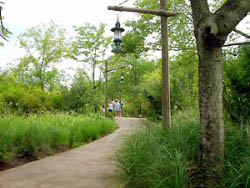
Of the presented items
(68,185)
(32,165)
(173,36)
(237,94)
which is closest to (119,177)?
(68,185)

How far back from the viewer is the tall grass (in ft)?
9.95

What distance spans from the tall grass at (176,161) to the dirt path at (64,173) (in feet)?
1.59

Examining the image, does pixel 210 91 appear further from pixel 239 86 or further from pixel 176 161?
pixel 239 86

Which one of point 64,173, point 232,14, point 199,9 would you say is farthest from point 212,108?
point 64,173

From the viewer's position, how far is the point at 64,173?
4.47 meters

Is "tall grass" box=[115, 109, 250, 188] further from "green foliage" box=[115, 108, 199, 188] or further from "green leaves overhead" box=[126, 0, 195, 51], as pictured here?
"green leaves overhead" box=[126, 0, 195, 51]

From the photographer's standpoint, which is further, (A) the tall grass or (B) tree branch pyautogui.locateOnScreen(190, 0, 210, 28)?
(B) tree branch pyautogui.locateOnScreen(190, 0, 210, 28)

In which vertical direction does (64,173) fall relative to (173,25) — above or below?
below

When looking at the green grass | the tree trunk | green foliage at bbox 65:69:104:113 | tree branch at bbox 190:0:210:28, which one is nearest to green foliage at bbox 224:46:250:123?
the tree trunk

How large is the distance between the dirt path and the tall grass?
48 centimetres

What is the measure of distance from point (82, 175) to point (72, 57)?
28140 mm

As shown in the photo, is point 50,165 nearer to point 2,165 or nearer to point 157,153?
point 2,165

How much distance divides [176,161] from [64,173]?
2.38 meters

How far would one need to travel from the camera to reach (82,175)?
14.2 ft
